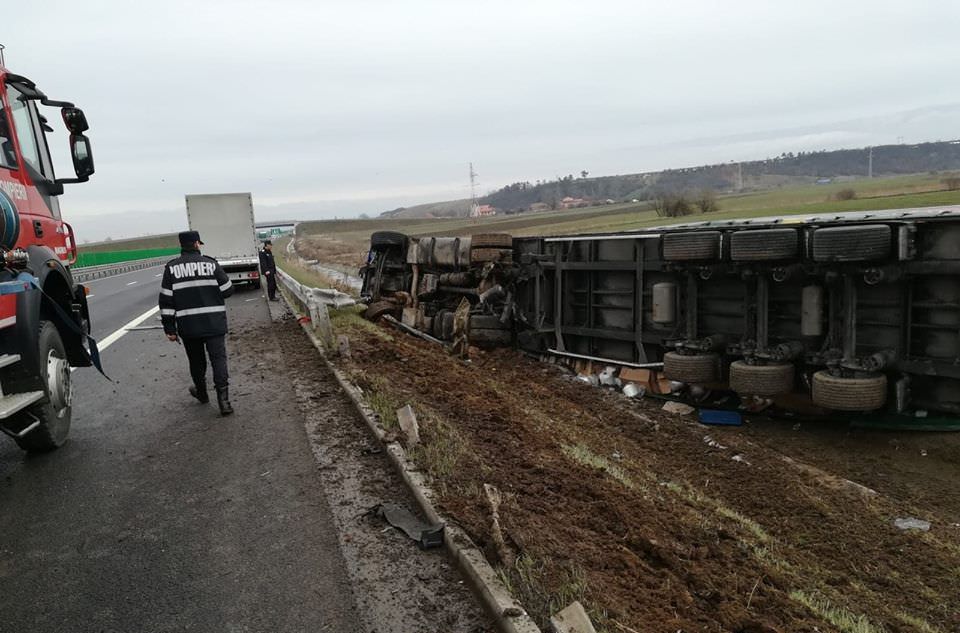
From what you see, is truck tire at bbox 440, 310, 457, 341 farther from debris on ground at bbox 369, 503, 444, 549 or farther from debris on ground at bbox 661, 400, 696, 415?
debris on ground at bbox 369, 503, 444, 549

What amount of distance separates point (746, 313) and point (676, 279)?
3.55ft

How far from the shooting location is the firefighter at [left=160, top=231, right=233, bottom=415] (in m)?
6.91

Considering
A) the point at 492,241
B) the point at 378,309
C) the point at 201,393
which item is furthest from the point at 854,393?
the point at 378,309

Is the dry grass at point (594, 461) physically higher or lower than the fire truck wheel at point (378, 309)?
lower

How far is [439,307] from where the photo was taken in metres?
12.6

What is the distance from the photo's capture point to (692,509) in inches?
200

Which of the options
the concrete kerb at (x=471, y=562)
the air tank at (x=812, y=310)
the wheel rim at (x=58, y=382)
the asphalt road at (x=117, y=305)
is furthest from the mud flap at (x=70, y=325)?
the air tank at (x=812, y=310)

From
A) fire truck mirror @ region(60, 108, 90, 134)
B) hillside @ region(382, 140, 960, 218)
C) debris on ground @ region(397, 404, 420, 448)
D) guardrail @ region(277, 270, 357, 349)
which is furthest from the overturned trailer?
hillside @ region(382, 140, 960, 218)

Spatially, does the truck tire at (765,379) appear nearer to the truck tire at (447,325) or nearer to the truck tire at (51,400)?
the truck tire at (447,325)

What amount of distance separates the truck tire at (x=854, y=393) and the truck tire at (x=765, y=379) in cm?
50

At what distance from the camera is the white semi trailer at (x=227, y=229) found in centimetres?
2273

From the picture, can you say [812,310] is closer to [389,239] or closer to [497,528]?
[497,528]

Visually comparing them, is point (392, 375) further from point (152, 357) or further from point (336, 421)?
point (152, 357)

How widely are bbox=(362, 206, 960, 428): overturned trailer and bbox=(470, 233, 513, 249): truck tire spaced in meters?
0.02
